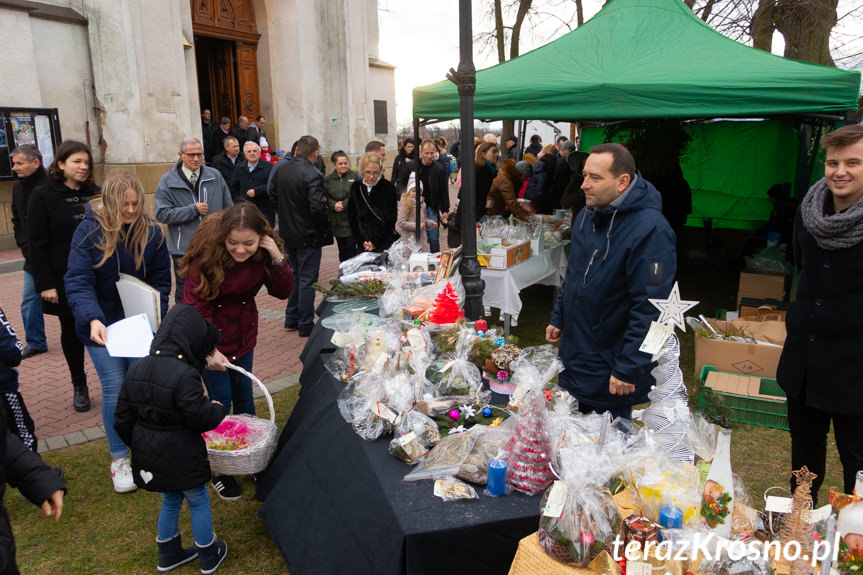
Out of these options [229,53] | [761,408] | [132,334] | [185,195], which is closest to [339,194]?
[185,195]

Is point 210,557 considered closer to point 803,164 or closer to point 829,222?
point 829,222

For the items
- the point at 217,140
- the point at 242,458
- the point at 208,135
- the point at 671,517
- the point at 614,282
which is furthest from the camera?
the point at 217,140

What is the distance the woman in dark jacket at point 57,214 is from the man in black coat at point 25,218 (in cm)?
38

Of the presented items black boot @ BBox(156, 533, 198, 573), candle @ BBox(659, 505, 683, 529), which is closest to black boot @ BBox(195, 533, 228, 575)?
black boot @ BBox(156, 533, 198, 573)

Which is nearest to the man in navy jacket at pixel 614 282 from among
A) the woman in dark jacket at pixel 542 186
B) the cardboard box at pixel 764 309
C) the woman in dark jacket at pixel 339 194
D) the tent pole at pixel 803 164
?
the cardboard box at pixel 764 309

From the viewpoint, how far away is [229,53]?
14312 mm

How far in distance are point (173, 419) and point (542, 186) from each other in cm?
813

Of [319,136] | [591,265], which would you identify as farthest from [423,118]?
[319,136]

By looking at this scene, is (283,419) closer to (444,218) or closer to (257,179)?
(444,218)

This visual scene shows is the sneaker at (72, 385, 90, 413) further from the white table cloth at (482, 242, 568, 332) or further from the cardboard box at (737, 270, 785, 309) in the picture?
the cardboard box at (737, 270, 785, 309)

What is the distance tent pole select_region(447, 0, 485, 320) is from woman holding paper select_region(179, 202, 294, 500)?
134 cm

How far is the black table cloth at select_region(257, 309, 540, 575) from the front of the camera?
6.70 ft

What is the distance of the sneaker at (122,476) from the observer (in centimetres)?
362

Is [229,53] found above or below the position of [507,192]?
above
